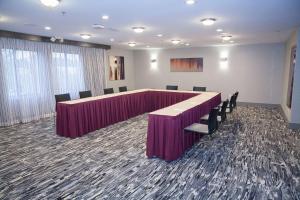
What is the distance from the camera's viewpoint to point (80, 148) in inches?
182

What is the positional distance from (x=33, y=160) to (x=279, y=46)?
376 inches

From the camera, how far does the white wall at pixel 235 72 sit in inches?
348

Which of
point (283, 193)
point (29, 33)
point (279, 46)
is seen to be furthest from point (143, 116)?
point (279, 46)

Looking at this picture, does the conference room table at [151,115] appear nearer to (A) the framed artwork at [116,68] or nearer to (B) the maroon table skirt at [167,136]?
(B) the maroon table skirt at [167,136]

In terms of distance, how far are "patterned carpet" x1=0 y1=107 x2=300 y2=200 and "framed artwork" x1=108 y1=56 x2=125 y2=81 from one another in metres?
5.28

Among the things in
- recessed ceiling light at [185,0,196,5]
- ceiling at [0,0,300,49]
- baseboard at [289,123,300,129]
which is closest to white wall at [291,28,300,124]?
baseboard at [289,123,300,129]

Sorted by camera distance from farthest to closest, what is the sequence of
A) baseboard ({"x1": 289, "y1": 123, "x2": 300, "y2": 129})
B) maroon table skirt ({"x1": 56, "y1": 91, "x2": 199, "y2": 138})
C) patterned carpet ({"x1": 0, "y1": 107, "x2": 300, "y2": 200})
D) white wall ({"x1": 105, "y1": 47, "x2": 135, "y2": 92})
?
white wall ({"x1": 105, "y1": 47, "x2": 135, "y2": 92}) → baseboard ({"x1": 289, "y1": 123, "x2": 300, "y2": 129}) → maroon table skirt ({"x1": 56, "y1": 91, "x2": 199, "y2": 138}) → patterned carpet ({"x1": 0, "y1": 107, "x2": 300, "y2": 200})

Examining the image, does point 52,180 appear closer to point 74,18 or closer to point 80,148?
point 80,148

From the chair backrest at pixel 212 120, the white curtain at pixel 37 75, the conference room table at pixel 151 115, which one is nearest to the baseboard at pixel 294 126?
the conference room table at pixel 151 115

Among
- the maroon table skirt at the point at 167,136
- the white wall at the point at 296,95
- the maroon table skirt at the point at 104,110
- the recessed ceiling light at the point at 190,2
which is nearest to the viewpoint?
the recessed ceiling light at the point at 190,2

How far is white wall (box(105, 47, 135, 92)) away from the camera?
10.3 meters

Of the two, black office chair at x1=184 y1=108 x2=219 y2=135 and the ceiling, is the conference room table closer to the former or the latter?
black office chair at x1=184 y1=108 x2=219 y2=135

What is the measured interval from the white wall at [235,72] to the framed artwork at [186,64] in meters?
0.18

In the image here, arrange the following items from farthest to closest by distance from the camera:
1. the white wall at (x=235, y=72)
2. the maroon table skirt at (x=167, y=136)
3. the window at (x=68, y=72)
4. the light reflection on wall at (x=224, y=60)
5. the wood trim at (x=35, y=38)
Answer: the light reflection on wall at (x=224, y=60) < the white wall at (x=235, y=72) < the window at (x=68, y=72) < the wood trim at (x=35, y=38) < the maroon table skirt at (x=167, y=136)
